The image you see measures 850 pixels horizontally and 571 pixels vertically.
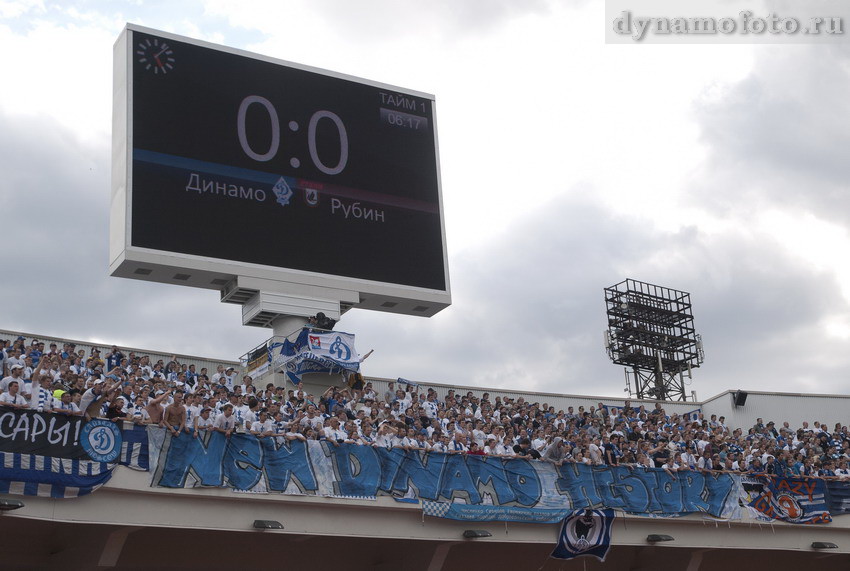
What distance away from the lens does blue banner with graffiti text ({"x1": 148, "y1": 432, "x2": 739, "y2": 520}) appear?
598 inches

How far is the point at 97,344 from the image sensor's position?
21453 millimetres

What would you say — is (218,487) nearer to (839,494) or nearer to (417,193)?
(417,193)

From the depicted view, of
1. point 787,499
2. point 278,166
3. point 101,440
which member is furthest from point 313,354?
point 787,499

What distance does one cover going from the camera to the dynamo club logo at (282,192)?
21.5 meters

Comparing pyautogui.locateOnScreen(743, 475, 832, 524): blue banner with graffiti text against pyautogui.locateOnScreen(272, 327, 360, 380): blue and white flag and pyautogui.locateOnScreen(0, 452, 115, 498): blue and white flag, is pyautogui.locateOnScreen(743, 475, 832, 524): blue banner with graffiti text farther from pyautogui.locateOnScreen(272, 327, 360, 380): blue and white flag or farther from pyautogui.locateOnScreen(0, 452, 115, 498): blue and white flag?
pyautogui.locateOnScreen(0, 452, 115, 498): blue and white flag

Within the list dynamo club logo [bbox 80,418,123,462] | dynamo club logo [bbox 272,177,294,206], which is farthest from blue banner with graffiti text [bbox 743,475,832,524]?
dynamo club logo [bbox 80,418,123,462]

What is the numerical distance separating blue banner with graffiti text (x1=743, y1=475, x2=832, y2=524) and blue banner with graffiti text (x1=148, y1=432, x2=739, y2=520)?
1.69 feet

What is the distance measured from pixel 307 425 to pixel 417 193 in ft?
26.9

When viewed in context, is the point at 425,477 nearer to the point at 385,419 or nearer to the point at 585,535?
the point at 385,419

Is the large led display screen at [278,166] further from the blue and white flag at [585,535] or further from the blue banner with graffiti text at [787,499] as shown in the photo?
the blue banner with graffiti text at [787,499]

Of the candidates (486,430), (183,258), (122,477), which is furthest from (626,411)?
(122,477)

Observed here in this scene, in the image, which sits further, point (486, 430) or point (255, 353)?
point (255, 353)

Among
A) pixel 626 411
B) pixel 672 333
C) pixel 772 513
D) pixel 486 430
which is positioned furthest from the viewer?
pixel 672 333

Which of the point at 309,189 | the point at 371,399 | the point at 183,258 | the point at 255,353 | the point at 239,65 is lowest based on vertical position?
the point at 371,399
